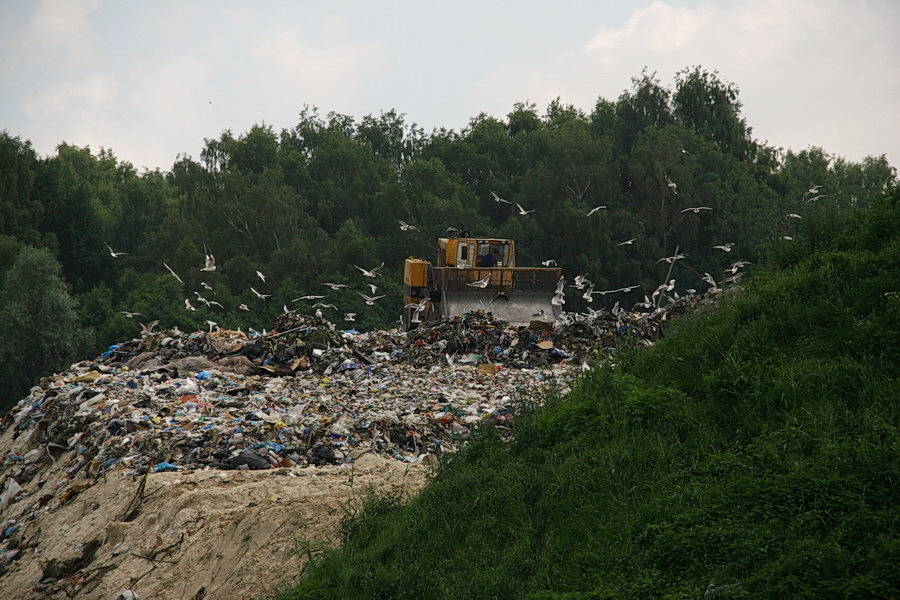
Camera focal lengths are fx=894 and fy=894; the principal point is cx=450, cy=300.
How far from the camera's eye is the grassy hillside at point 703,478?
15.3 ft

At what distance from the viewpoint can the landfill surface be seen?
6.94m

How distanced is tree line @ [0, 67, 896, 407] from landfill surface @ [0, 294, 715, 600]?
52.2ft

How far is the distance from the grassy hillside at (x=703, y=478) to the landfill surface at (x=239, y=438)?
0.89 meters

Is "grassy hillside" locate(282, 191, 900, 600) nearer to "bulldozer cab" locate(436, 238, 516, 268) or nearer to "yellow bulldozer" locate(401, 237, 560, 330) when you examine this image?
"yellow bulldozer" locate(401, 237, 560, 330)

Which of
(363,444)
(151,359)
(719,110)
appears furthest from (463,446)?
(719,110)

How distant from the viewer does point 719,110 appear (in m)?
36.7

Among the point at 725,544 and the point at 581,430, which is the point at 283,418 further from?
the point at 725,544

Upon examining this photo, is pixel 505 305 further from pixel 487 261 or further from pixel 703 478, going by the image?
pixel 703 478

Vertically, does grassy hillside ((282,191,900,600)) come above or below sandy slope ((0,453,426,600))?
above

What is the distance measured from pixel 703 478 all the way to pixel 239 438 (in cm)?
531

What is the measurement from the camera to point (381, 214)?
36.8 meters

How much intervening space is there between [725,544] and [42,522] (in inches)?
279

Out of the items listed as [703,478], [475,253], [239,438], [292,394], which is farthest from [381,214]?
[703,478]

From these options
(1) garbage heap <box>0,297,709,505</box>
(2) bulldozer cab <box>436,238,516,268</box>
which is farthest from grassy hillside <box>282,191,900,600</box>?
(2) bulldozer cab <box>436,238,516,268</box>
